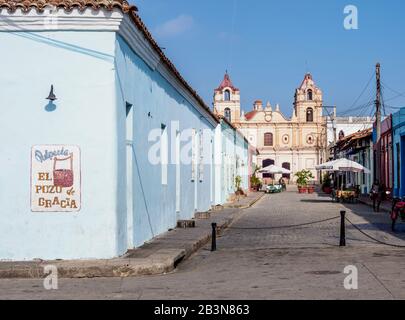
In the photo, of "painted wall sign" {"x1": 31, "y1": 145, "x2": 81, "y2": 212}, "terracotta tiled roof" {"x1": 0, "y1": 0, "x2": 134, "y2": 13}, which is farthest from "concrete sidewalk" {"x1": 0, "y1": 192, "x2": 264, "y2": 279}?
"terracotta tiled roof" {"x1": 0, "y1": 0, "x2": 134, "y2": 13}

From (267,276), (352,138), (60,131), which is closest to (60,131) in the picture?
(60,131)

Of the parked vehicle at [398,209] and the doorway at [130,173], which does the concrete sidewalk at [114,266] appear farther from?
the parked vehicle at [398,209]

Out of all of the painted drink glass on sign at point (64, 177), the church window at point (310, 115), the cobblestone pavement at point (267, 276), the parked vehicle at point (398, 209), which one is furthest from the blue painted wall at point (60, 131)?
the church window at point (310, 115)

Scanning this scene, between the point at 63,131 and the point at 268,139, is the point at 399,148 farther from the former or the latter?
the point at 268,139

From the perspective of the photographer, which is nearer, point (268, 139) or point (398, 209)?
point (398, 209)

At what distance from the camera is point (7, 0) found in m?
10.9

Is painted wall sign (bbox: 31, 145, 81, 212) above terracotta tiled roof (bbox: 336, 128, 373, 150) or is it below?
below

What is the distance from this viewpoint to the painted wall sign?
10977mm

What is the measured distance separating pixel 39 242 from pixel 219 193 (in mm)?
21498

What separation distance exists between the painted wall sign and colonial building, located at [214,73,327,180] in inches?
2942

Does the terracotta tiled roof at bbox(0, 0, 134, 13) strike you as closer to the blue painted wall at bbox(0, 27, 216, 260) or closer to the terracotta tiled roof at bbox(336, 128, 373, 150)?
the blue painted wall at bbox(0, 27, 216, 260)

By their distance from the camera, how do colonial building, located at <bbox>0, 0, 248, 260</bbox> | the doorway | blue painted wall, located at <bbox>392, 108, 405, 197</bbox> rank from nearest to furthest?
1. colonial building, located at <bbox>0, 0, 248, 260</bbox>
2. the doorway
3. blue painted wall, located at <bbox>392, 108, 405, 197</bbox>

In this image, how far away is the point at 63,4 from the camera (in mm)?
10695

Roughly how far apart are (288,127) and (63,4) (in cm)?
7857
